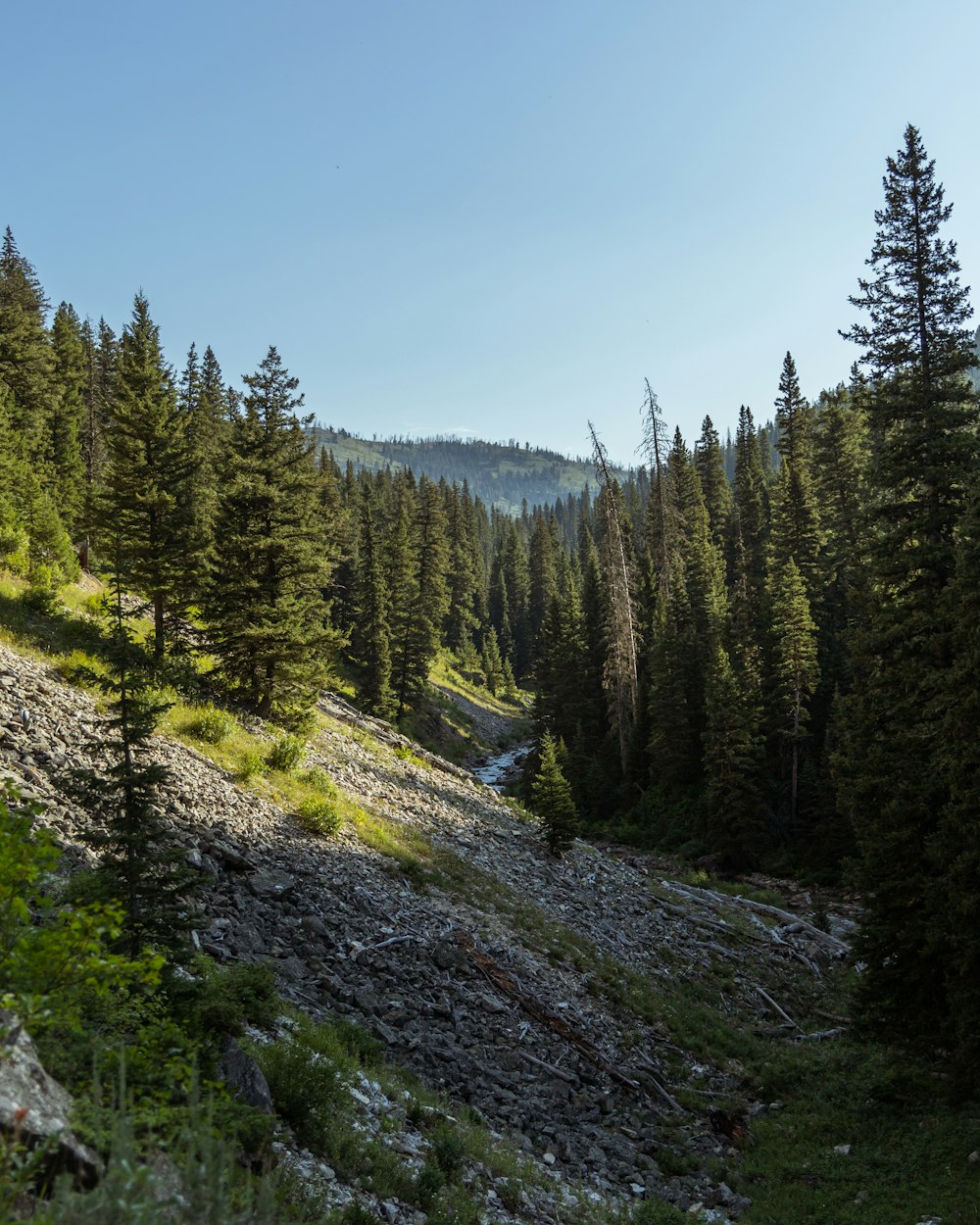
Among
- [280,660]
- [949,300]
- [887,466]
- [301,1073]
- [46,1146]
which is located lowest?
[301,1073]

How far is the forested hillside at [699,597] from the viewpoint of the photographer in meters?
14.4

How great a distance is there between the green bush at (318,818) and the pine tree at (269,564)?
20.8ft

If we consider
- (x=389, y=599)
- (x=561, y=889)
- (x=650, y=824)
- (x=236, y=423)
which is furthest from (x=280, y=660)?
(x=389, y=599)

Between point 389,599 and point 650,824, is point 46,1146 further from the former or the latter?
point 389,599

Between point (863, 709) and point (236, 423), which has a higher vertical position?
point (236, 423)

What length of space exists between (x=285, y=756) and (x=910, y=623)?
16248mm

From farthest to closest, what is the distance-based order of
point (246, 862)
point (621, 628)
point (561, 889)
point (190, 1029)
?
point (621, 628) → point (561, 889) → point (246, 862) → point (190, 1029)

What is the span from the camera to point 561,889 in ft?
76.1

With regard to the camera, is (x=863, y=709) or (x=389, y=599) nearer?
(x=863, y=709)

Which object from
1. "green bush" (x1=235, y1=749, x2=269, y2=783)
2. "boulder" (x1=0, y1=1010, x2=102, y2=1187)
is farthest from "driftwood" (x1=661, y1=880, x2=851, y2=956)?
"boulder" (x1=0, y1=1010, x2=102, y2=1187)

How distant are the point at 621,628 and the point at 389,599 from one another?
20.2 metres

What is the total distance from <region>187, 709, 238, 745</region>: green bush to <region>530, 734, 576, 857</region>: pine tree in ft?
38.2

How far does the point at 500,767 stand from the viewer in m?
57.6

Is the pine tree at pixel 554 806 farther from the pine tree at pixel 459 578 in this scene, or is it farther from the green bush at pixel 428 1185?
the pine tree at pixel 459 578
